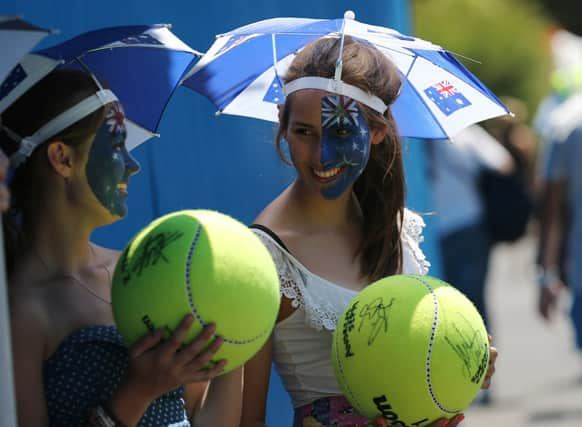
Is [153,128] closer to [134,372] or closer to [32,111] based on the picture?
[32,111]

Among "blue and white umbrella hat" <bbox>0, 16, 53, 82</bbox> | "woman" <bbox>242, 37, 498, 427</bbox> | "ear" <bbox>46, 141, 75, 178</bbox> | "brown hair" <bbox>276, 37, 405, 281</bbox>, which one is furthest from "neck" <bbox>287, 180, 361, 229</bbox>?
"blue and white umbrella hat" <bbox>0, 16, 53, 82</bbox>

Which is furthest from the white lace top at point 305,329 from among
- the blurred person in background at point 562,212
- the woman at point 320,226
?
the blurred person in background at point 562,212

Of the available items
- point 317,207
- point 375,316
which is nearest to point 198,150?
point 317,207

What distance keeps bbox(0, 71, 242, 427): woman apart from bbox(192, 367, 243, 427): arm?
0.09 metres

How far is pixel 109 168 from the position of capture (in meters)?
2.86

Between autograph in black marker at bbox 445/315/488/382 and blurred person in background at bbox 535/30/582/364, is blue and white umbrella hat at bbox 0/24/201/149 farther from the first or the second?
blurred person in background at bbox 535/30/582/364

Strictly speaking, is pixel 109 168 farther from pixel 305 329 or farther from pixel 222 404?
pixel 305 329

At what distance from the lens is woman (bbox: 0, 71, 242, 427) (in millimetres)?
2680

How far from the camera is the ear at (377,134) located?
11.5 feet

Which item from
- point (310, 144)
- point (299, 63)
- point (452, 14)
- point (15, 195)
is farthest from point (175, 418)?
point (452, 14)

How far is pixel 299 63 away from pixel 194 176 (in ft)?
2.87

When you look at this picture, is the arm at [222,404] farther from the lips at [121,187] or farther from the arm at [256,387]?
the lips at [121,187]

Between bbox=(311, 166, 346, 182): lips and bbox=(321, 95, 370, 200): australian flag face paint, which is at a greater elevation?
bbox=(321, 95, 370, 200): australian flag face paint

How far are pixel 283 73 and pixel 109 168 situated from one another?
91 centimetres
